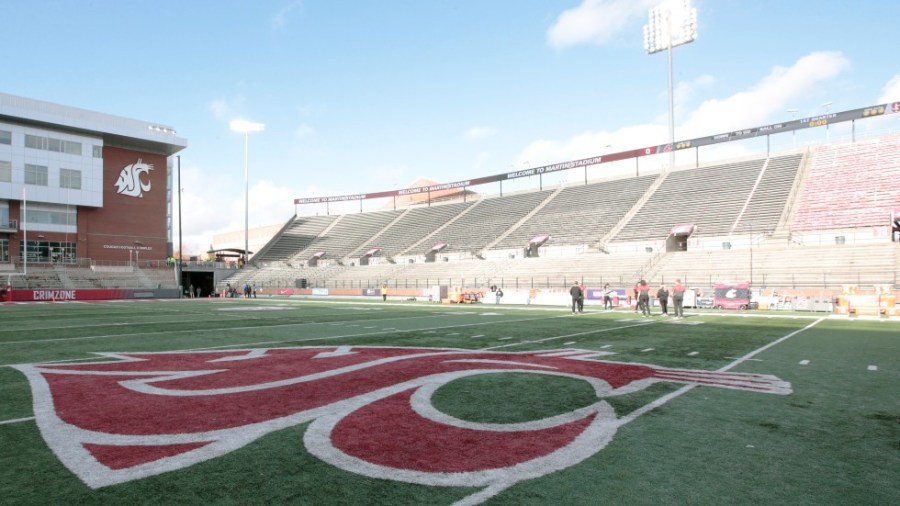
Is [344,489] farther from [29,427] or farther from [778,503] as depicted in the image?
[29,427]

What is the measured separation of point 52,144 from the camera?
180ft

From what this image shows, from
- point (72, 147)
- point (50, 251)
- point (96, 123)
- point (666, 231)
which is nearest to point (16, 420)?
point (666, 231)

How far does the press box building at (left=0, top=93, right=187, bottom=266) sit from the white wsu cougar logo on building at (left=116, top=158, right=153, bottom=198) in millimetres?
102

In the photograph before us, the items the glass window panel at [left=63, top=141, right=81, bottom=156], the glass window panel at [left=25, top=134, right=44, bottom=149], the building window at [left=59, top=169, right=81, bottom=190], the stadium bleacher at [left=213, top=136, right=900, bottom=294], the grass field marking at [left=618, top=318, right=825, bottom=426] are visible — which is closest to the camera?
the grass field marking at [left=618, top=318, right=825, bottom=426]

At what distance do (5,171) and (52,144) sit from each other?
5154 mm

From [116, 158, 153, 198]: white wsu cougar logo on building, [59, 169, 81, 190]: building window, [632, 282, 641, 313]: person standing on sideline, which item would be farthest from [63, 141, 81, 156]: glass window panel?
[632, 282, 641, 313]: person standing on sideline

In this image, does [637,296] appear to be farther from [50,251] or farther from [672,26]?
[50,251]

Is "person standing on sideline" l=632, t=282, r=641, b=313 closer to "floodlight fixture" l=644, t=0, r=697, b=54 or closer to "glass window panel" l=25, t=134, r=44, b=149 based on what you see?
"floodlight fixture" l=644, t=0, r=697, b=54

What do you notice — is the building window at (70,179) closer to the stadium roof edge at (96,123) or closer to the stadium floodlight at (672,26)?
the stadium roof edge at (96,123)

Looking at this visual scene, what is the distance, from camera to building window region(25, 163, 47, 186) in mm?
52812

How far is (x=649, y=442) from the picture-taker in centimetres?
489

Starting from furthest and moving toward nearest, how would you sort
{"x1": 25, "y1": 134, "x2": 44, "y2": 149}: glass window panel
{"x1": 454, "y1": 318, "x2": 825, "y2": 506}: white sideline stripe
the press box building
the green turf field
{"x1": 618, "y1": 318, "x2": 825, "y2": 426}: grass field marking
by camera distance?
{"x1": 25, "y1": 134, "x2": 44, "y2": 149}: glass window panel
the press box building
{"x1": 618, "y1": 318, "x2": 825, "y2": 426}: grass field marking
the green turf field
{"x1": 454, "y1": 318, "x2": 825, "y2": 506}: white sideline stripe

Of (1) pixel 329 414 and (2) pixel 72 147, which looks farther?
(2) pixel 72 147

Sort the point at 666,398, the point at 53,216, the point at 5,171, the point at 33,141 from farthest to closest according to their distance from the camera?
the point at 53,216 < the point at 33,141 < the point at 5,171 < the point at 666,398
